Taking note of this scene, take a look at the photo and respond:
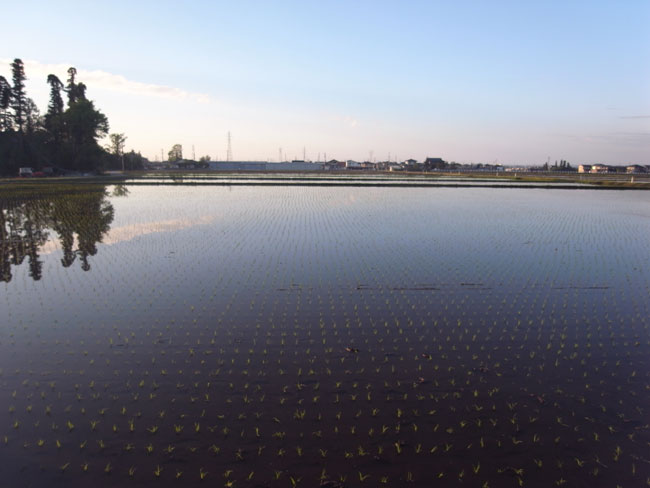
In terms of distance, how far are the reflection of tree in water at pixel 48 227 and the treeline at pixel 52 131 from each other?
44.1 meters

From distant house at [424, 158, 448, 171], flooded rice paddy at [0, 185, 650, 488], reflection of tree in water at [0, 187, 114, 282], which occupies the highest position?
distant house at [424, 158, 448, 171]

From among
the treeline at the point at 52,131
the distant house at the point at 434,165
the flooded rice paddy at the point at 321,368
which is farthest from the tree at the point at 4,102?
the distant house at the point at 434,165

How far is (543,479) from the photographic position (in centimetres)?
487

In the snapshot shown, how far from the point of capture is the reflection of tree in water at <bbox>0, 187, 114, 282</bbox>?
15.1 metres

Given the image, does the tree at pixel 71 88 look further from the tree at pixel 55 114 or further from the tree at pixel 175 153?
the tree at pixel 175 153

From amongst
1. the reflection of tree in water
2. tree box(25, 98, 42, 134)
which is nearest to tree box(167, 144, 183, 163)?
tree box(25, 98, 42, 134)

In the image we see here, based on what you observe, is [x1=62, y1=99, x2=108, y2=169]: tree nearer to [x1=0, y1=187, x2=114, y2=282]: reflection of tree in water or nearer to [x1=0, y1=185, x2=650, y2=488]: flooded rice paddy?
[x1=0, y1=187, x2=114, y2=282]: reflection of tree in water

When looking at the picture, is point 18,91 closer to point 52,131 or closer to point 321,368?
point 52,131

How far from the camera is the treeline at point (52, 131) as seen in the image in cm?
6600

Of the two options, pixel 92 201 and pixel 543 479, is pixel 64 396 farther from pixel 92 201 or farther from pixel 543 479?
pixel 92 201

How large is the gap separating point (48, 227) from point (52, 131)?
66943 millimetres

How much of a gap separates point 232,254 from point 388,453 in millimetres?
11816

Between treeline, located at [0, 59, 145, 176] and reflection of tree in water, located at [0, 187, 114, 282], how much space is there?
4414 cm

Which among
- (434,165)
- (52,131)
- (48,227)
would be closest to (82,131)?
(52,131)
